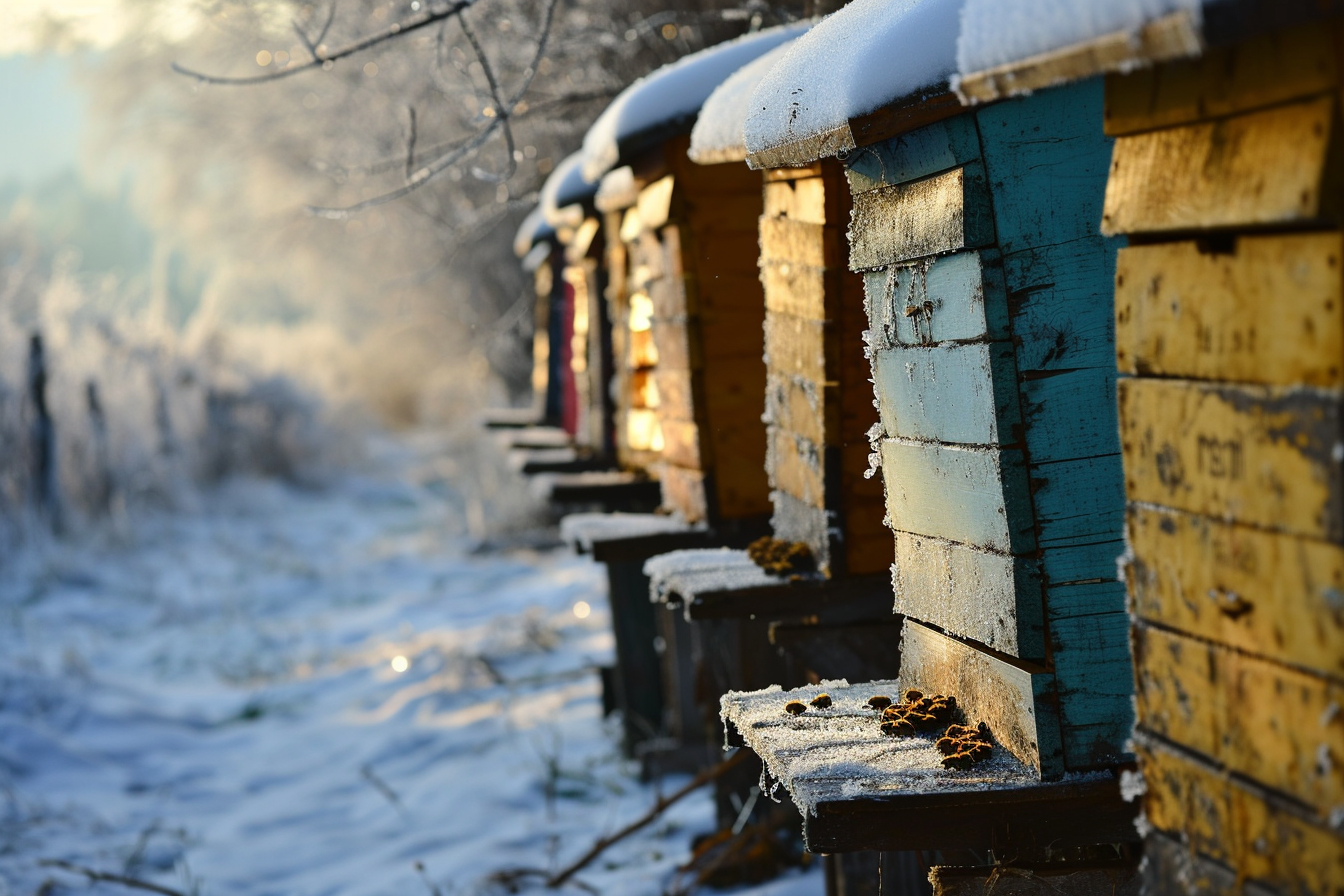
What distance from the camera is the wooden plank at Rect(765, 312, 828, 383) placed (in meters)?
3.26

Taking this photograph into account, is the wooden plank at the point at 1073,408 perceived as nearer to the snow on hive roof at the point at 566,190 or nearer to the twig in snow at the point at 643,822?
the twig in snow at the point at 643,822

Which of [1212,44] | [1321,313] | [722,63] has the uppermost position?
[722,63]

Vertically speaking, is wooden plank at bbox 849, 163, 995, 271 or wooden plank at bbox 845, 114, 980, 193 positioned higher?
wooden plank at bbox 845, 114, 980, 193

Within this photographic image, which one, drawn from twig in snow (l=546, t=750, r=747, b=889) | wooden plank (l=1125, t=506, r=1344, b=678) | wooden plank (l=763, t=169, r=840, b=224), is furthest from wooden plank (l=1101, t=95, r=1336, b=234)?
twig in snow (l=546, t=750, r=747, b=889)

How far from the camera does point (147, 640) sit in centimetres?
974

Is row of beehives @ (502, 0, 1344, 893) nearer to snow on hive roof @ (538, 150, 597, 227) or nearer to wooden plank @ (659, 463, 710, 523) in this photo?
wooden plank @ (659, 463, 710, 523)

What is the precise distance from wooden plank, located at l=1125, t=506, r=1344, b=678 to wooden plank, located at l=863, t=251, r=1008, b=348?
0.59 meters

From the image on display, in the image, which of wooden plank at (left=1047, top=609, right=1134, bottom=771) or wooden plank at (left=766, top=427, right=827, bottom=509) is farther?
wooden plank at (left=766, top=427, right=827, bottom=509)

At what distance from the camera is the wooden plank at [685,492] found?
423 centimetres

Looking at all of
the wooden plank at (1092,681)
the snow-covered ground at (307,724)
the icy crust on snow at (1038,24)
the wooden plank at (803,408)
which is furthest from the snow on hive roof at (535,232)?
the icy crust on snow at (1038,24)

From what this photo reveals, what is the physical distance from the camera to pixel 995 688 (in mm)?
2447

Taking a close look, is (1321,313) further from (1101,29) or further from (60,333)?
(60,333)

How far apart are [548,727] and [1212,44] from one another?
5955 millimetres

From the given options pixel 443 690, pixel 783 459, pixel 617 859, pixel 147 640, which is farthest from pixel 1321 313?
pixel 147 640
